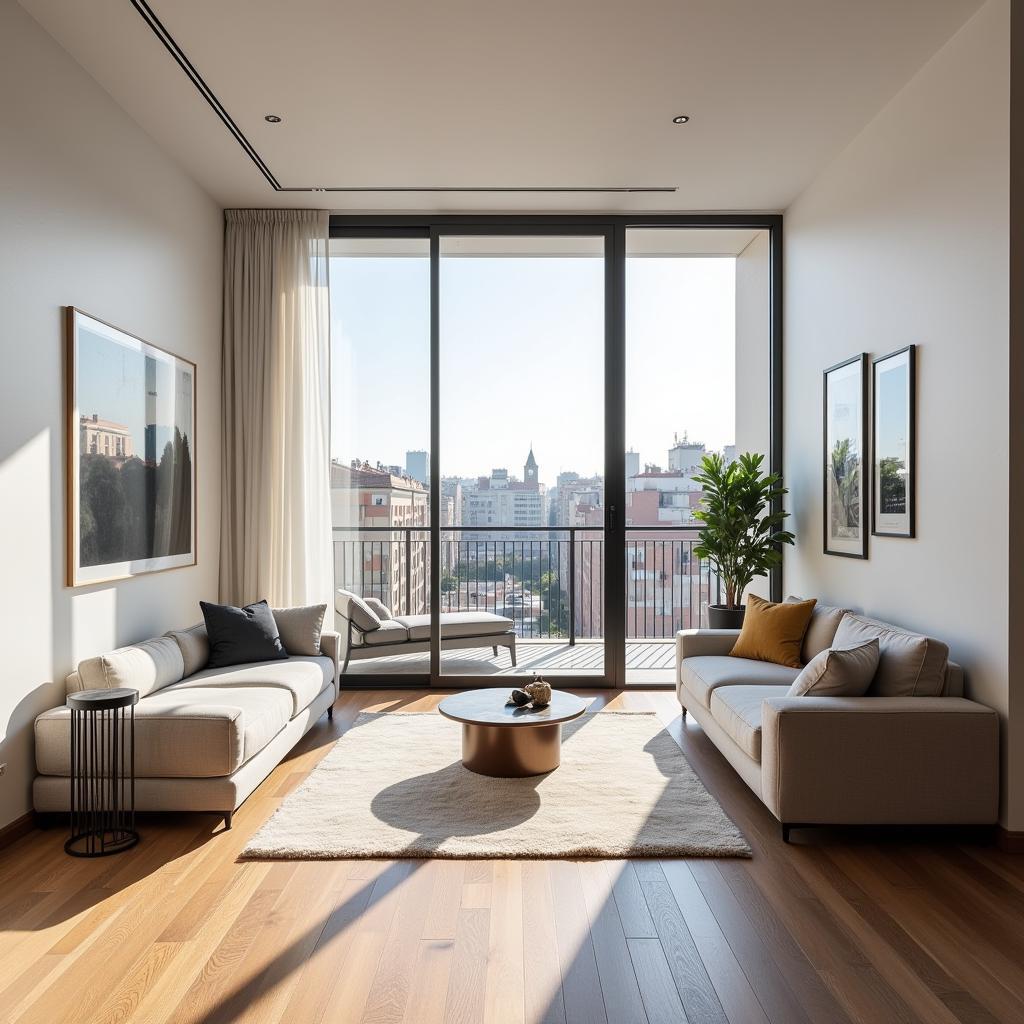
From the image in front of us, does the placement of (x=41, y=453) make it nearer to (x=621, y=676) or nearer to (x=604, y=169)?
(x=604, y=169)

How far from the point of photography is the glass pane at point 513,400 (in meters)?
5.72

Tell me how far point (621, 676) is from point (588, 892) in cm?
307

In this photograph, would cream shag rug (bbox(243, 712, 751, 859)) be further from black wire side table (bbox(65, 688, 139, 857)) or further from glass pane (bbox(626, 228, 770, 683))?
glass pane (bbox(626, 228, 770, 683))

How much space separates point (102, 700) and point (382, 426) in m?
3.09

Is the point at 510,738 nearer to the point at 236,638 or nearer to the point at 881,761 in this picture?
the point at 881,761

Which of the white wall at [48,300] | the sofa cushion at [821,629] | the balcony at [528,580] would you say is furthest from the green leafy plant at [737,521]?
the white wall at [48,300]

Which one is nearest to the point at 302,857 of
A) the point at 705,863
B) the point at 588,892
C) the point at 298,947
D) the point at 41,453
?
the point at 298,947

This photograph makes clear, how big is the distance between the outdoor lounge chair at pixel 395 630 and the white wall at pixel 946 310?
7.75 feet

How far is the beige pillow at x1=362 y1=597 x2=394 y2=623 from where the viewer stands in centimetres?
570

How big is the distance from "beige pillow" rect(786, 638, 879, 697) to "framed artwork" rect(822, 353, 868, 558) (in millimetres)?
1117

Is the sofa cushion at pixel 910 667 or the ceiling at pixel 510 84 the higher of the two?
the ceiling at pixel 510 84

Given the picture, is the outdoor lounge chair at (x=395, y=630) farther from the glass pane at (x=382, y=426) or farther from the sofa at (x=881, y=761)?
the sofa at (x=881, y=761)

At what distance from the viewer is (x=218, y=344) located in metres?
5.49

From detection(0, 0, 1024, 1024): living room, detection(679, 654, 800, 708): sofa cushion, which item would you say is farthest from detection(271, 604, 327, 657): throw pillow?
detection(679, 654, 800, 708): sofa cushion
